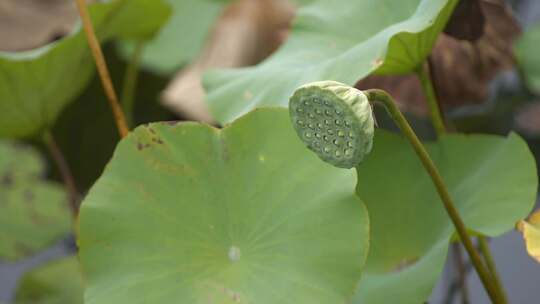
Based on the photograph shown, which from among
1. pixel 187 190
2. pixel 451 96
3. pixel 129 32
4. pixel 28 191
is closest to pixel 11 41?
pixel 28 191

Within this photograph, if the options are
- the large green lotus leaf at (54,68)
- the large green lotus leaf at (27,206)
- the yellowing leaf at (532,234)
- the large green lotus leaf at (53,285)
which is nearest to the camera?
the yellowing leaf at (532,234)

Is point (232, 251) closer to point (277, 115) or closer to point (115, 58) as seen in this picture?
point (277, 115)

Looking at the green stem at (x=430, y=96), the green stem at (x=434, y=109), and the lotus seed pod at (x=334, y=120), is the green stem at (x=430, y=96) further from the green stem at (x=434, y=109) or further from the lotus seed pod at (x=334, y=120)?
the lotus seed pod at (x=334, y=120)

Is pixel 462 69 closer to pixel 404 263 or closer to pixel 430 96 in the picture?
pixel 430 96

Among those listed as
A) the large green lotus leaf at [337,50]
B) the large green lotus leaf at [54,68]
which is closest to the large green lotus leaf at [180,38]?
the large green lotus leaf at [54,68]

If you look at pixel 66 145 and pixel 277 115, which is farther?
pixel 66 145

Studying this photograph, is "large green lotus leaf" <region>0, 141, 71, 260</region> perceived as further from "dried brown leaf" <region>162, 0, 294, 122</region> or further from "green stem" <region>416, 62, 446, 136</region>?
"green stem" <region>416, 62, 446, 136</region>
